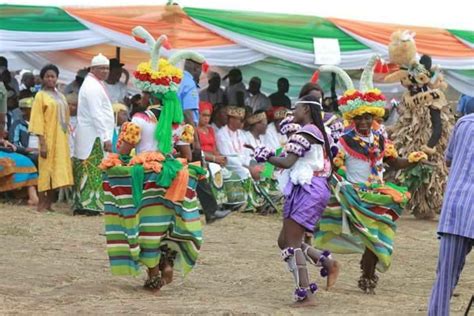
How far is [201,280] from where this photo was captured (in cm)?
884

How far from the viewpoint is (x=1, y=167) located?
13492mm

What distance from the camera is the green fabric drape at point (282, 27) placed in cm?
1473

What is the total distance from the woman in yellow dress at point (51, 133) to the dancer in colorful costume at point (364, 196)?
5.05 meters

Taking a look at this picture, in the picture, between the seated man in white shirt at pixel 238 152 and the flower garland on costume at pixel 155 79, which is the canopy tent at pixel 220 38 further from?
the flower garland on costume at pixel 155 79

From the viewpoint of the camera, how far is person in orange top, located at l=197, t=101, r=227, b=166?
1392 centimetres

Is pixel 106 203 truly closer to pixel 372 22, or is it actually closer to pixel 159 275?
pixel 159 275

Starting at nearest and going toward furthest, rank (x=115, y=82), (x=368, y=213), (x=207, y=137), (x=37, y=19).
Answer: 1. (x=368, y=213)
2. (x=207, y=137)
3. (x=37, y=19)
4. (x=115, y=82)

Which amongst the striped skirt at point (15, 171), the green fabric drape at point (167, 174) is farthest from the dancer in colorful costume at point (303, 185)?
the striped skirt at point (15, 171)

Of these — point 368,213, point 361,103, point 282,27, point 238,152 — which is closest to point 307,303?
point 368,213

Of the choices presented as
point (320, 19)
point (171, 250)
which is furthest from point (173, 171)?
point (320, 19)

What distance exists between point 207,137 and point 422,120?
2.86 m

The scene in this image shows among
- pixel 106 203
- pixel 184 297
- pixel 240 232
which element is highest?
pixel 106 203

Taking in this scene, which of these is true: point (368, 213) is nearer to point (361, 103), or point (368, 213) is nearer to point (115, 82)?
point (361, 103)

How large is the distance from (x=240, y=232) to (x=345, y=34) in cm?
453
